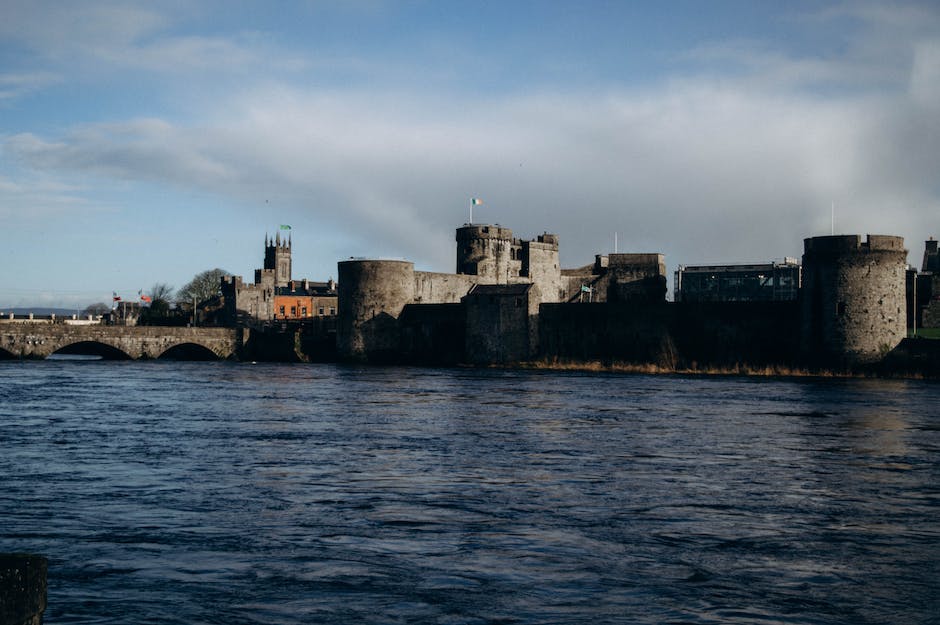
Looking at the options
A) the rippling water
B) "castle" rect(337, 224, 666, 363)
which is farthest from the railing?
the rippling water

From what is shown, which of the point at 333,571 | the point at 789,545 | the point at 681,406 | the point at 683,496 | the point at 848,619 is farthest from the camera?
the point at 681,406

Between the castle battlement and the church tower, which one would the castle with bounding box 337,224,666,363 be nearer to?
the castle battlement

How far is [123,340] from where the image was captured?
232 feet

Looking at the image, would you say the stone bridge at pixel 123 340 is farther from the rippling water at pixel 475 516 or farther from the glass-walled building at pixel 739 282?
the glass-walled building at pixel 739 282

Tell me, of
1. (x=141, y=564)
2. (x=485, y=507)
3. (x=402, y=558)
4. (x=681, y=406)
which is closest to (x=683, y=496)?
(x=485, y=507)

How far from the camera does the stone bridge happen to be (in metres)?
65.1

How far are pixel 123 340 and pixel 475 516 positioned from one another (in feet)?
205

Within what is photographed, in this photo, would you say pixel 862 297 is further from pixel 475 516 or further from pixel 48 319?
pixel 48 319

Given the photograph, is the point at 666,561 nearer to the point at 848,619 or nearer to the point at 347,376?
the point at 848,619

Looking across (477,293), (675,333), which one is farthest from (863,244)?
(477,293)

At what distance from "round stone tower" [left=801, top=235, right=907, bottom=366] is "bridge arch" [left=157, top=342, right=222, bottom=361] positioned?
1776 inches

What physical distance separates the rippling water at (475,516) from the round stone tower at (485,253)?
5560cm

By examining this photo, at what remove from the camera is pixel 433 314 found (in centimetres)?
6969

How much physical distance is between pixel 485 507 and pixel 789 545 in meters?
4.19
